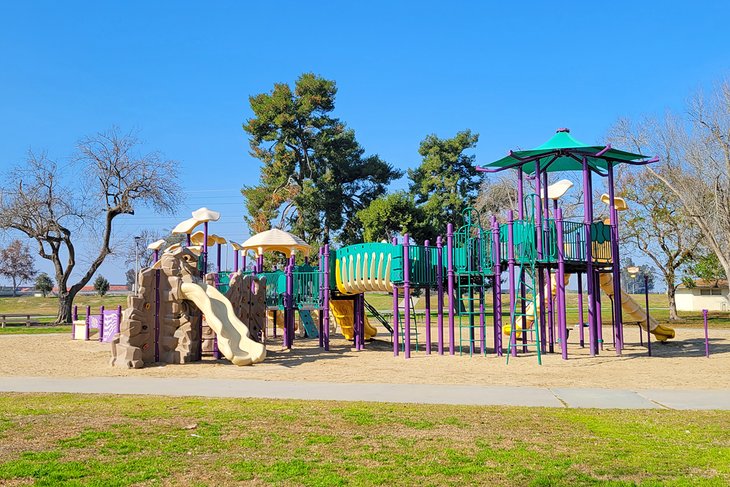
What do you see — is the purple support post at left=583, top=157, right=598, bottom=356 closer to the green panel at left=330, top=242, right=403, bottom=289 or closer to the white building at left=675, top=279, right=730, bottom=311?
the green panel at left=330, top=242, right=403, bottom=289

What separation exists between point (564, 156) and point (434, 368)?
807cm

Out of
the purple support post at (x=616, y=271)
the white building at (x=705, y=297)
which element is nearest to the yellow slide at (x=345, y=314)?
the purple support post at (x=616, y=271)

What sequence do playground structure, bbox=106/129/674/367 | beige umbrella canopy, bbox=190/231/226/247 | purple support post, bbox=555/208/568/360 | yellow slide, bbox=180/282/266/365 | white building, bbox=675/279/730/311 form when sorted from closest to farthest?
1. yellow slide, bbox=180/282/266/365
2. playground structure, bbox=106/129/674/367
3. purple support post, bbox=555/208/568/360
4. beige umbrella canopy, bbox=190/231/226/247
5. white building, bbox=675/279/730/311

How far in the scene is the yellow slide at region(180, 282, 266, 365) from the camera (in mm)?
16125

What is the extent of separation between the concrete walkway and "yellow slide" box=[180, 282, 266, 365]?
250 cm

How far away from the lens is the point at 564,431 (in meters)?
7.83

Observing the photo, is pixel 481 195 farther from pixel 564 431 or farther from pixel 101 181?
pixel 564 431

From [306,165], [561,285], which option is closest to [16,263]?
[306,165]

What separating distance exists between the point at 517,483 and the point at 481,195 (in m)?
44.6

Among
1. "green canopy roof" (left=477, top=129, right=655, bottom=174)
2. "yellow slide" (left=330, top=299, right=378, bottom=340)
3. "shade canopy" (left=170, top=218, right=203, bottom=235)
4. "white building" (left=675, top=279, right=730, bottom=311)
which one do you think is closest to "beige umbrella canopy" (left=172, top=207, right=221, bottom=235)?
"shade canopy" (left=170, top=218, right=203, bottom=235)

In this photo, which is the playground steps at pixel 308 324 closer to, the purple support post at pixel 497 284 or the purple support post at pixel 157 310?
the purple support post at pixel 497 284

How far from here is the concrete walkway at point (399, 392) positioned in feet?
34.1

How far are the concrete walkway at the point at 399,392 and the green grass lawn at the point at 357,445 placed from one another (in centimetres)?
92

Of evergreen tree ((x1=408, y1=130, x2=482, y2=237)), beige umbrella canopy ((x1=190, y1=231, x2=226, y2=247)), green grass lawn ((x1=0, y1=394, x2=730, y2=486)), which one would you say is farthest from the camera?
evergreen tree ((x1=408, y1=130, x2=482, y2=237))
